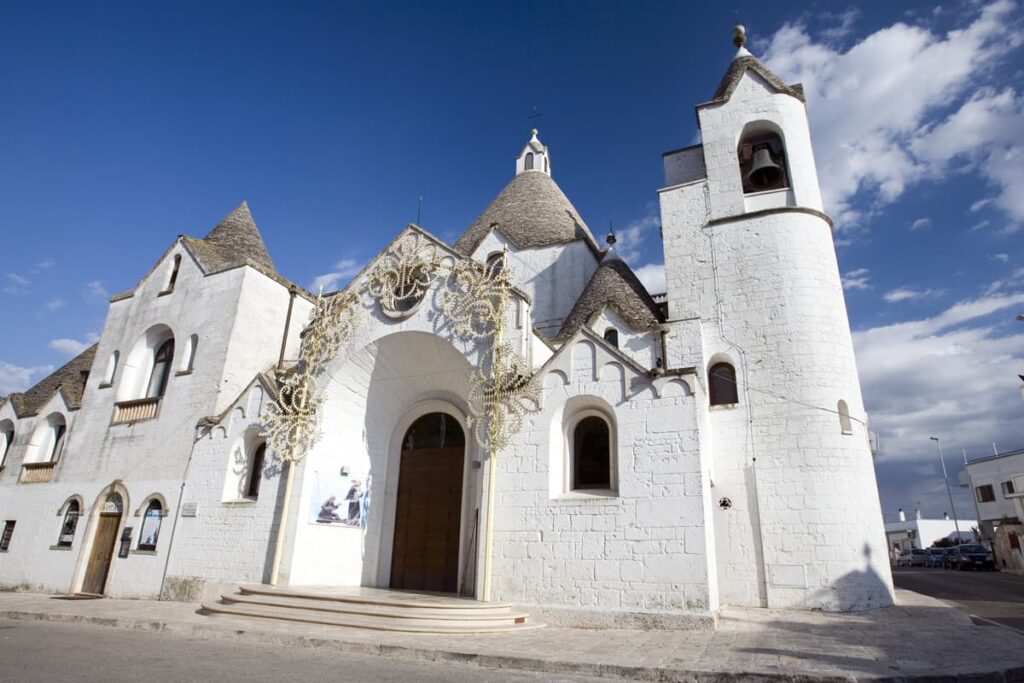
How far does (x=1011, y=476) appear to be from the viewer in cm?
3691

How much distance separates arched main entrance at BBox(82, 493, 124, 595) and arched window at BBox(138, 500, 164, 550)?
47.5 inches

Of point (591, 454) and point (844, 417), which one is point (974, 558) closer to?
point (844, 417)

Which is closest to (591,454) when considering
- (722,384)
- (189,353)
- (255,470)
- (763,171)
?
(722,384)

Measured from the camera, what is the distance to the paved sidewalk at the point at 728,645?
20.4 ft

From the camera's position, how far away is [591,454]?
1162 centimetres

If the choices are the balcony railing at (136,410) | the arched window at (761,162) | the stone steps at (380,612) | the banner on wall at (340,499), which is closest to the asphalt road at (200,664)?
the stone steps at (380,612)

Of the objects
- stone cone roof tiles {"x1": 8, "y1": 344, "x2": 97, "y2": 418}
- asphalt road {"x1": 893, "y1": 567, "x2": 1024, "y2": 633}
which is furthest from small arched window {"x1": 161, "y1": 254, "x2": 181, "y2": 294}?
asphalt road {"x1": 893, "y1": 567, "x2": 1024, "y2": 633}

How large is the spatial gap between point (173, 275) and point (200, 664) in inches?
639

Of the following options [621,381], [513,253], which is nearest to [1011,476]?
[513,253]

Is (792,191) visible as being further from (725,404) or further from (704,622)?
(704,622)

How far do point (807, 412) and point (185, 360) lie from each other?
1711 cm

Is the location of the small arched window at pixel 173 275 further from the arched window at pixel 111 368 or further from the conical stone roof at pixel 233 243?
the arched window at pixel 111 368

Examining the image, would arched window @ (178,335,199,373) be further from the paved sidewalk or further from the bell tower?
the bell tower

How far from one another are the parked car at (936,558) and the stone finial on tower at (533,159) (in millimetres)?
34654
